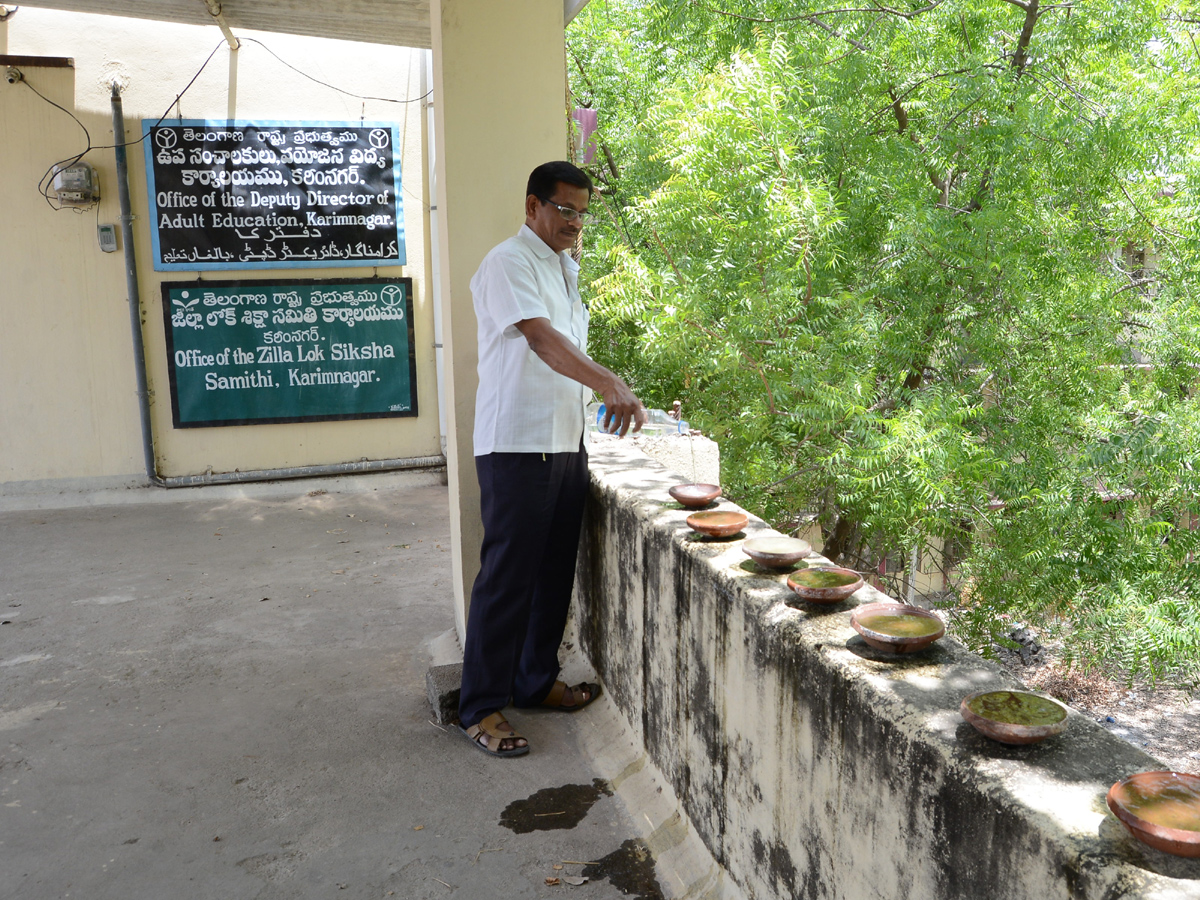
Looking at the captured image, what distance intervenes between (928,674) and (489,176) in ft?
8.36

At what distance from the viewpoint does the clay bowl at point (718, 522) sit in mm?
2504

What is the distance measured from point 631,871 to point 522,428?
1358 millimetres

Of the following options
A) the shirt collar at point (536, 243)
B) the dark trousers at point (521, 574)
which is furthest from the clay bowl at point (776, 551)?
the shirt collar at point (536, 243)

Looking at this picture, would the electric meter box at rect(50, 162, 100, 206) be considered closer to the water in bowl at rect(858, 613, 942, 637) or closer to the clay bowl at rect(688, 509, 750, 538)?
the clay bowl at rect(688, 509, 750, 538)

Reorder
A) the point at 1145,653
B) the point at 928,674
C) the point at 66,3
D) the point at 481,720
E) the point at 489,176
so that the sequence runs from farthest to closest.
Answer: the point at 66,3, the point at 1145,653, the point at 489,176, the point at 481,720, the point at 928,674

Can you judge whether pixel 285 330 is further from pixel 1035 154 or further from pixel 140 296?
pixel 1035 154

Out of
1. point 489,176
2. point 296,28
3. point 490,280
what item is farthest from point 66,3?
point 490,280

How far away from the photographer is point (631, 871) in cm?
249

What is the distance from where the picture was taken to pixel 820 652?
174 cm

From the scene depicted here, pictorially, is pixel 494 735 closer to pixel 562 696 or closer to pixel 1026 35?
pixel 562 696

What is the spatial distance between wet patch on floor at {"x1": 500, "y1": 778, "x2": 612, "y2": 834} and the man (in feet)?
0.90

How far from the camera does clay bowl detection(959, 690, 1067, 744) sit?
4.43 ft

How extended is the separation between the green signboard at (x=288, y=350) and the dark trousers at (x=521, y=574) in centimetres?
497

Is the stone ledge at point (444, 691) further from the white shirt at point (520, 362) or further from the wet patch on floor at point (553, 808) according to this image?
the white shirt at point (520, 362)
